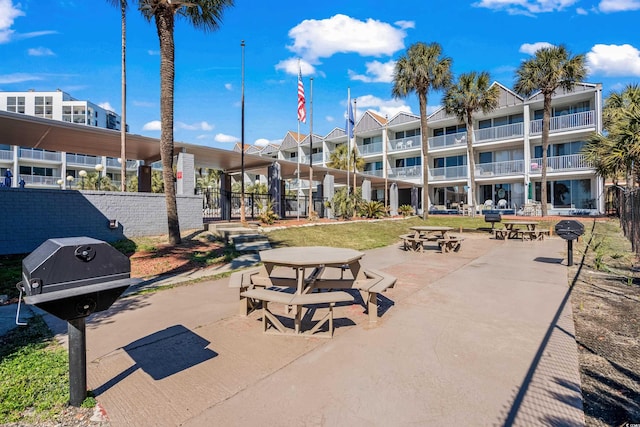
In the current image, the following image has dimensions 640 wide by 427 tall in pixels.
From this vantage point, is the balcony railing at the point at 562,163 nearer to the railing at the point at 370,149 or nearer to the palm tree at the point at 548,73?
the palm tree at the point at 548,73

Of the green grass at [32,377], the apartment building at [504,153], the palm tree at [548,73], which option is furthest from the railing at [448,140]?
the green grass at [32,377]

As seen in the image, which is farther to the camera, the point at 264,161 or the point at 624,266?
the point at 264,161

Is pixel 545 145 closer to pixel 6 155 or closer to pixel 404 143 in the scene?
pixel 404 143

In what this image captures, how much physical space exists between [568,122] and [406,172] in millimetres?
13683

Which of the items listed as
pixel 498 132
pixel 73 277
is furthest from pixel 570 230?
pixel 498 132

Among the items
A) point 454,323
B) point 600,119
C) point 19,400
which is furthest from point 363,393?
point 600,119

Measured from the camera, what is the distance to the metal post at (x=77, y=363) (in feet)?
8.59

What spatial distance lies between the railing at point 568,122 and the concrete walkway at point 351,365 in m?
25.3

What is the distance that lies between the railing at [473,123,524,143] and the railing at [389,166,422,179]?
602cm

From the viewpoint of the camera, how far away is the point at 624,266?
27.2 ft

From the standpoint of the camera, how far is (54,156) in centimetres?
3684

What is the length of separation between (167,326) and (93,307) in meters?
2.02

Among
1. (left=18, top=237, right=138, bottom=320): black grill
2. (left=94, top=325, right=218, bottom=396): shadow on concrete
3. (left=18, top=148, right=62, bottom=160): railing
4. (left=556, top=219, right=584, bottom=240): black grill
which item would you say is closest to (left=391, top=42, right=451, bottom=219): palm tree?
(left=556, top=219, right=584, bottom=240): black grill

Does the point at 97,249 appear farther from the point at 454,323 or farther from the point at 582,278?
the point at 582,278
